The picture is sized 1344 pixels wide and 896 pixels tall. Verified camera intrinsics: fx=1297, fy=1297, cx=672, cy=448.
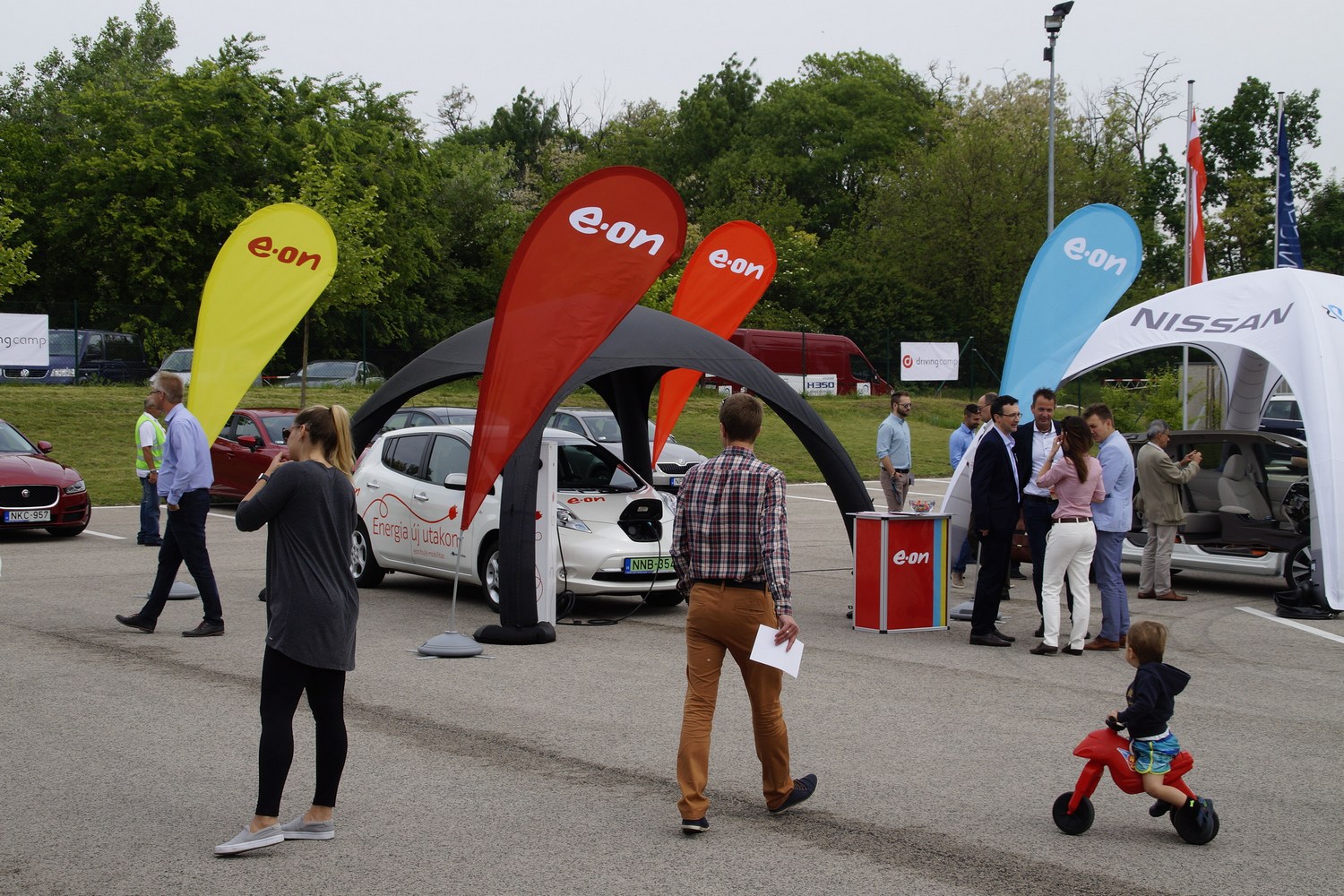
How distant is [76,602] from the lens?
1187 centimetres

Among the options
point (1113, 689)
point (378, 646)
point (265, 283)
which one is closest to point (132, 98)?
point (265, 283)

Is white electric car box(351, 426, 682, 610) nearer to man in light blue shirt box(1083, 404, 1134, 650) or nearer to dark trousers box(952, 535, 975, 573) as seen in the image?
dark trousers box(952, 535, 975, 573)

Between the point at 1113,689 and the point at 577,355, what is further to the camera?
the point at 577,355

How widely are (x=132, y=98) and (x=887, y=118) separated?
134ft

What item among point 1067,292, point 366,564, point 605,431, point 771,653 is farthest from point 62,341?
point 771,653

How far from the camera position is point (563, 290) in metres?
9.67

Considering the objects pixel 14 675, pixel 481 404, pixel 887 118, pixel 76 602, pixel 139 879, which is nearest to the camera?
pixel 139 879

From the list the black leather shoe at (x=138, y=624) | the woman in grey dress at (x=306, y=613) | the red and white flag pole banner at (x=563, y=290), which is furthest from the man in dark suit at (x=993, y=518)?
the black leather shoe at (x=138, y=624)

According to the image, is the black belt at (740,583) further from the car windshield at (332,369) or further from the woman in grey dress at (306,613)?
the car windshield at (332,369)

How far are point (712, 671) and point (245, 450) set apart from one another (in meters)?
17.7

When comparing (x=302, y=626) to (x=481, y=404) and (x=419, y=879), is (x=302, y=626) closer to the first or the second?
(x=419, y=879)

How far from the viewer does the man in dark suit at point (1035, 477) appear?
421 inches

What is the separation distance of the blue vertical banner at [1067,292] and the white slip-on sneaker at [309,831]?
9.82 m

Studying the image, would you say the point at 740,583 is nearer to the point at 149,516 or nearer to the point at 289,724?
the point at 289,724
